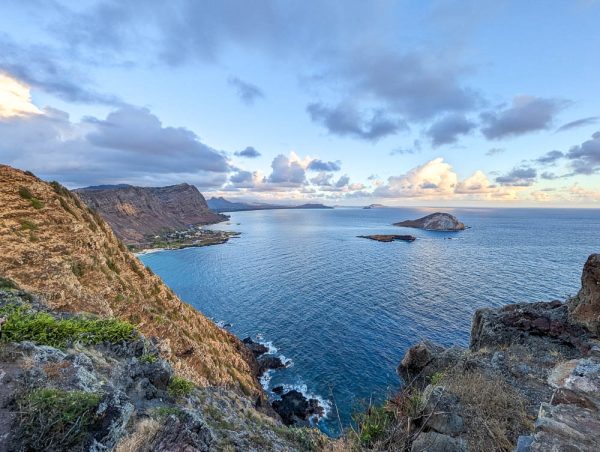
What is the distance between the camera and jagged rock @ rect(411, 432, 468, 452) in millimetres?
8680

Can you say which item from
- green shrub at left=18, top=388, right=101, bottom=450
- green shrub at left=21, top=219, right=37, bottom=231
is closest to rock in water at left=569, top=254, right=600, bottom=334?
green shrub at left=18, top=388, right=101, bottom=450

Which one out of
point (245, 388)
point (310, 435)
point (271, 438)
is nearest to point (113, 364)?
point (271, 438)

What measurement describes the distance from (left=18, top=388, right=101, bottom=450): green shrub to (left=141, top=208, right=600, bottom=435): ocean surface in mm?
10404

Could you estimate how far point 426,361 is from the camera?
22859 mm

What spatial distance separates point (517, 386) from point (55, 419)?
1765 cm

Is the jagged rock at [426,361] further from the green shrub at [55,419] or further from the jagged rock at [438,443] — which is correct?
the green shrub at [55,419]

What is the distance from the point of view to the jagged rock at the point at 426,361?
20509 millimetres

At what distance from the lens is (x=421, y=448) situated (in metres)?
8.54

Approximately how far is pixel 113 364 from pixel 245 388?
2137 cm

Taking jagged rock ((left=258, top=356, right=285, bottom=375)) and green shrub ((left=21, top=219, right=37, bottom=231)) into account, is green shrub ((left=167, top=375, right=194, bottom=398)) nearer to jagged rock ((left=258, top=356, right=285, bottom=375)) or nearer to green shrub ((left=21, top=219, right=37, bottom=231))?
green shrub ((left=21, top=219, right=37, bottom=231))

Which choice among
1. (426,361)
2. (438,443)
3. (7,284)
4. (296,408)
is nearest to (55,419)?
(438,443)

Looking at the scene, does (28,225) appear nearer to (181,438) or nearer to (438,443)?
(181,438)

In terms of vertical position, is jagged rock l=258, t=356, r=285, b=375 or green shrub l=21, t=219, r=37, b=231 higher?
green shrub l=21, t=219, r=37, b=231

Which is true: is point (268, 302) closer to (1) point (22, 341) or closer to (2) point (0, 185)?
(2) point (0, 185)
